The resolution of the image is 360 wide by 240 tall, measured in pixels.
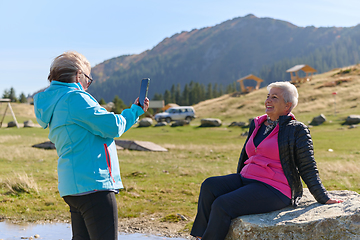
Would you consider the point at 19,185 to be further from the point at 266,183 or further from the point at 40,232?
the point at 266,183

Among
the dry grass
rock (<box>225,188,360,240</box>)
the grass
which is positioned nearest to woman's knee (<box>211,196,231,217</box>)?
rock (<box>225,188,360,240</box>)

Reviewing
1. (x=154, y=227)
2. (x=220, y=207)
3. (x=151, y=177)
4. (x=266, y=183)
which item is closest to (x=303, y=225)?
(x=266, y=183)

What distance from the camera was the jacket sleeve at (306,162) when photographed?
3701mm

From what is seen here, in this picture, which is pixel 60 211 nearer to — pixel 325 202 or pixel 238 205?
pixel 238 205

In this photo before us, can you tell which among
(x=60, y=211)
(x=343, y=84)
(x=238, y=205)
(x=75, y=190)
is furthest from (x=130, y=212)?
(x=343, y=84)

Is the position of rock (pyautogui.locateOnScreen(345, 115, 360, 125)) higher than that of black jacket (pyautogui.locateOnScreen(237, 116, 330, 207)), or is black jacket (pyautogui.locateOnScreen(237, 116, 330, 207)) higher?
black jacket (pyautogui.locateOnScreen(237, 116, 330, 207))

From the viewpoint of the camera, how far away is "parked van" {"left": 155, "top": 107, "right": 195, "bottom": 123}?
149 ft

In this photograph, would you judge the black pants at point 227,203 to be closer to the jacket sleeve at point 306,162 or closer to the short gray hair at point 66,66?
the jacket sleeve at point 306,162

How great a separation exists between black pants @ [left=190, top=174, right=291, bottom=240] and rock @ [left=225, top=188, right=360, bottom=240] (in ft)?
0.32

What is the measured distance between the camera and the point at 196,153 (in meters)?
16.4

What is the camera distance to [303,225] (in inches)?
133

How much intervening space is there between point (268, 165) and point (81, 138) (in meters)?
2.05

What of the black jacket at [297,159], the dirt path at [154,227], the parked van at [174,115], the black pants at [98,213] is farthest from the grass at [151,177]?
the parked van at [174,115]

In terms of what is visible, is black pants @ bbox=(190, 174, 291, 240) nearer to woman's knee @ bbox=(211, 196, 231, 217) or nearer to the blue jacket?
woman's knee @ bbox=(211, 196, 231, 217)
